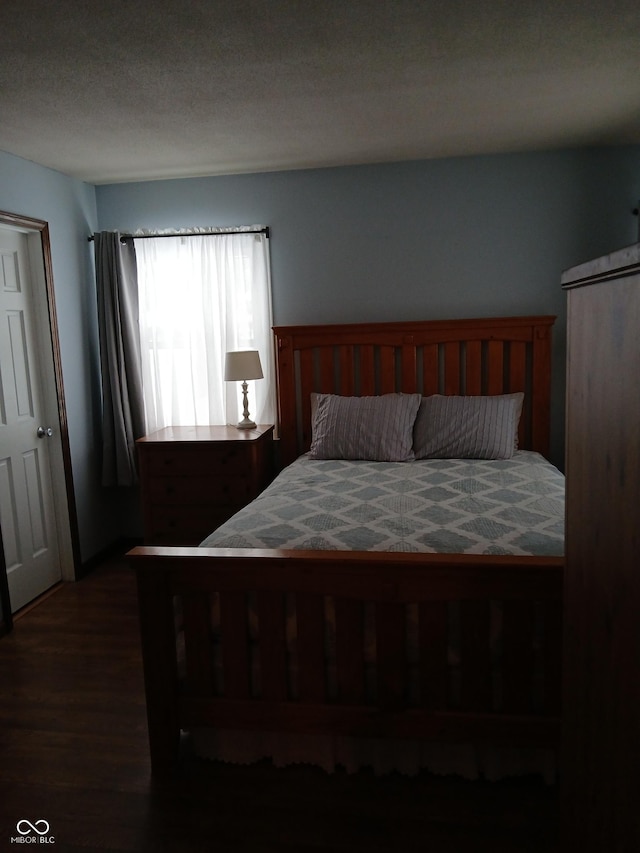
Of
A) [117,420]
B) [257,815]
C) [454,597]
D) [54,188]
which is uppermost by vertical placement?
[54,188]

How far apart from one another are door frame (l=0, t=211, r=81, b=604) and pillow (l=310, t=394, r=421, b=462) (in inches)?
57.2

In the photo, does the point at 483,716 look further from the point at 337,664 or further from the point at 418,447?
the point at 418,447

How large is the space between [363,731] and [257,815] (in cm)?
39

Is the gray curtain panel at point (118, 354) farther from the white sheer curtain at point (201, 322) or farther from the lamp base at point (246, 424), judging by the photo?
the lamp base at point (246, 424)

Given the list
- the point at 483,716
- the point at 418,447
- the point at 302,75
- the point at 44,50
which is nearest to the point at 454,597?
the point at 483,716

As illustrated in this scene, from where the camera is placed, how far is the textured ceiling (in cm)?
194

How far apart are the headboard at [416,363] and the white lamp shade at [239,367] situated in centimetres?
20

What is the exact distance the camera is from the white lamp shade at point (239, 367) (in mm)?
3830

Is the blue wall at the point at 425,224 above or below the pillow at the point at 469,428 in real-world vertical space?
above

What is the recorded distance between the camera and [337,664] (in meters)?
2.05

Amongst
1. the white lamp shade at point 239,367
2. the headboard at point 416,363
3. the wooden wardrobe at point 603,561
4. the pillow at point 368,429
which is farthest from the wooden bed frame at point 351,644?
the headboard at point 416,363

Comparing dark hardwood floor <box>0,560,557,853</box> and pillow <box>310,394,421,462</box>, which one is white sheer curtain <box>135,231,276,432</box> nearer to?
pillow <box>310,394,421,462</box>

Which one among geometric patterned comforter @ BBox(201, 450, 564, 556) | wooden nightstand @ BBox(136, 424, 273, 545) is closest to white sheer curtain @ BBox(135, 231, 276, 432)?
wooden nightstand @ BBox(136, 424, 273, 545)

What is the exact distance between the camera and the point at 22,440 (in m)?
3.52
